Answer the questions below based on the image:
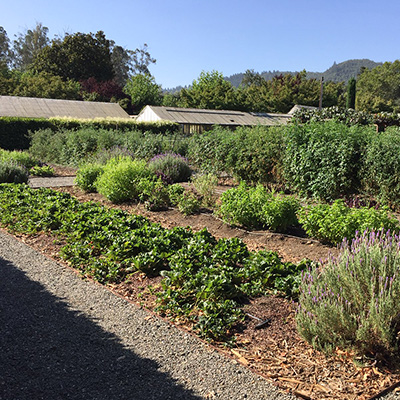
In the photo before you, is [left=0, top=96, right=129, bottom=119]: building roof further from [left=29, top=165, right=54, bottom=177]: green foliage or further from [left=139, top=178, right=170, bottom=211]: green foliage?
[left=139, top=178, right=170, bottom=211]: green foliage

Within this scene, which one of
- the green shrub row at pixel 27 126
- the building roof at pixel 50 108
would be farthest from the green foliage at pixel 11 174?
the building roof at pixel 50 108

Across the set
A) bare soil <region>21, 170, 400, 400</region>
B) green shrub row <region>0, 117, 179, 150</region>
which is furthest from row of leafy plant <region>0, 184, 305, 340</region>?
green shrub row <region>0, 117, 179, 150</region>

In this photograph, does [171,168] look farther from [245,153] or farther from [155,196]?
[155,196]

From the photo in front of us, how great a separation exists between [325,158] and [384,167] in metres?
1.18

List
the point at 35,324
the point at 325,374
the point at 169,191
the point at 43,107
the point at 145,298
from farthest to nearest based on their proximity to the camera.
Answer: the point at 43,107, the point at 169,191, the point at 145,298, the point at 35,324, the point at 325,374

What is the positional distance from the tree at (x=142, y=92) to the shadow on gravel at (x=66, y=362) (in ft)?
179

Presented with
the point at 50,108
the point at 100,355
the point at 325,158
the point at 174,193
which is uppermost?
the point at 50,108

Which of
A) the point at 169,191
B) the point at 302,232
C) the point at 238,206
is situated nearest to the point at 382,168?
the point at 302,232

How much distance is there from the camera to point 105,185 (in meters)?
9.49

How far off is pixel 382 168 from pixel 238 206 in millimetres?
3247

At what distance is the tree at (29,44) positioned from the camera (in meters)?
82.1

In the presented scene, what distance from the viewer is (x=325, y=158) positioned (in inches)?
345

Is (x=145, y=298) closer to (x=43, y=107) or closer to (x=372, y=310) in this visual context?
(x=372, y=310)

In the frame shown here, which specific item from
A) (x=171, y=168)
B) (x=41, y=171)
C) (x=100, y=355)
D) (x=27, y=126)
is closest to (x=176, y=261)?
(x=100, y=355)
